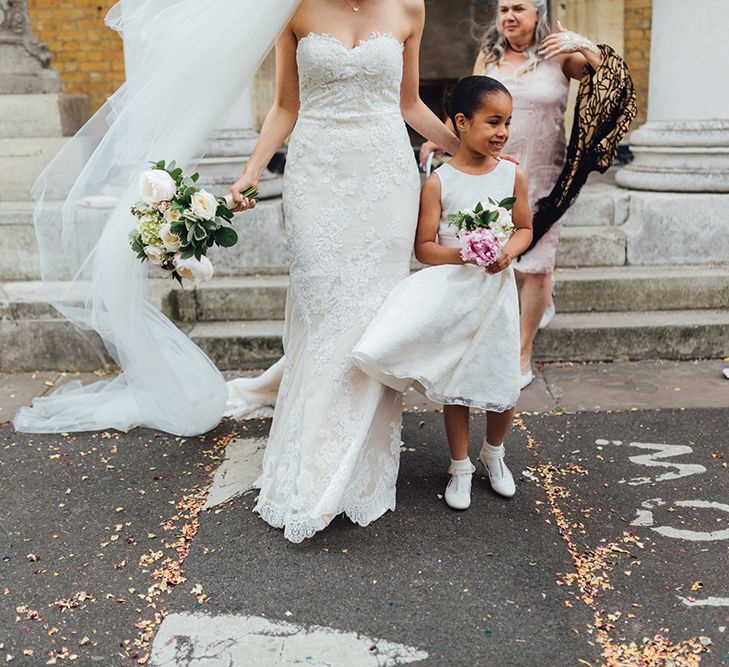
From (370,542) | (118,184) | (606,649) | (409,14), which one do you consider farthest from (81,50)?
(606,649)

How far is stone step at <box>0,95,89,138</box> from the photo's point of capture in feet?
21.1

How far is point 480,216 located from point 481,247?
13 centimetres

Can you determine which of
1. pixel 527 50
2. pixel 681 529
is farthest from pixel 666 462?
pixel 527 50

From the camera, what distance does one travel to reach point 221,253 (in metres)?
5.92

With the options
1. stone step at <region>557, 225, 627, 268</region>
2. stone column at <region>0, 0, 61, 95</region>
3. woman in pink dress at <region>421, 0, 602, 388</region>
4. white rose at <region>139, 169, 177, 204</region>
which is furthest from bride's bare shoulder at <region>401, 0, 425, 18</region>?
stone column at <region>0, 0, 61, 95</region>

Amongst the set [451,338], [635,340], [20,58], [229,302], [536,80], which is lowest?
[635,340]

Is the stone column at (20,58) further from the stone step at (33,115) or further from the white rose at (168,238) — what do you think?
the white rose at (168,238)

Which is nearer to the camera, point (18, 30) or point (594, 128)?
point (594, 128)

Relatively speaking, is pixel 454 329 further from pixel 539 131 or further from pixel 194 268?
pixel 539 131

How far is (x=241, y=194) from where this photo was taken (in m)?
3.38

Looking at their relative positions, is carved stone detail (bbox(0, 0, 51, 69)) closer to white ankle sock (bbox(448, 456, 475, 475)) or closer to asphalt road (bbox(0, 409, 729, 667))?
asphalt road (bbox(0, 409, 729, 667))

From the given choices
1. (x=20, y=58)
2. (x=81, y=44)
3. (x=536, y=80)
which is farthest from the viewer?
(x=81, y=44)

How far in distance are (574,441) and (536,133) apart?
169 centimetres

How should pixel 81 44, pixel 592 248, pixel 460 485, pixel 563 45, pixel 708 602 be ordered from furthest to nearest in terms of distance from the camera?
pixel 81 44 < pixel 592 248 < pixel 563 45 < pixel 460 485 < pixel 708 602
